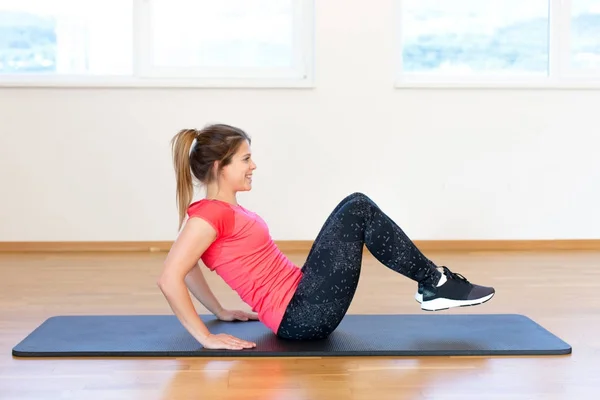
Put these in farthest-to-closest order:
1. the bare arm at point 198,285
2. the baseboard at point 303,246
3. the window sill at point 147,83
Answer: the baseboard at point 303,246 → the window sill at point 147,83 → the bare arm at point 198,285

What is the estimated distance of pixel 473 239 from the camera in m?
4.74

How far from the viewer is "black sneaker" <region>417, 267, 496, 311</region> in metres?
2.50

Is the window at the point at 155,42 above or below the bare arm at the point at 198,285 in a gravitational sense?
above

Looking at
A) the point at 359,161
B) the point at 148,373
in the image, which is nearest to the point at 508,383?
the point at 148,373

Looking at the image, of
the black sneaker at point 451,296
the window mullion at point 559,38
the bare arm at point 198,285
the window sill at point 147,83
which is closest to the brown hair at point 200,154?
the bare arm at point 198,285

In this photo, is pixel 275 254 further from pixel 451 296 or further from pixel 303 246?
pixel 303 246

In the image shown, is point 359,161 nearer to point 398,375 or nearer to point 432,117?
point 432,117

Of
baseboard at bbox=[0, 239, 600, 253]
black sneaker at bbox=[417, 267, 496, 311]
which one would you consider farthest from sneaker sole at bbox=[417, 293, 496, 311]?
baseboard at bbox=[0, 239, 600, 253]

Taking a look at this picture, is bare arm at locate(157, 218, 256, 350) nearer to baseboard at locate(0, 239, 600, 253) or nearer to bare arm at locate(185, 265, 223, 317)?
bare arm at locate(185, 265, 223, 317)

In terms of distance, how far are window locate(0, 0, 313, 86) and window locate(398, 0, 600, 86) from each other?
63 centimetres

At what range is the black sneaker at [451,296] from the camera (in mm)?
A: 2504

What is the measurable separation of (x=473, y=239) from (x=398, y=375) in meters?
2.62

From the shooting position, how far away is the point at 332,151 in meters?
4.65

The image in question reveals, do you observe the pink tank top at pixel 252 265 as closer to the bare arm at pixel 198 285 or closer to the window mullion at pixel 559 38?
the bare arm at pixel 198 285
